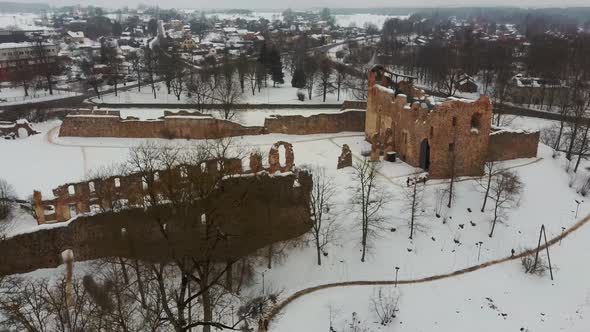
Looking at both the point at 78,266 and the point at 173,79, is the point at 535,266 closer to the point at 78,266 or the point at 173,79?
the point at 78,266

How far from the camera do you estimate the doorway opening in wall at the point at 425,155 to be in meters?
29.8

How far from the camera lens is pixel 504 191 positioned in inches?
1065

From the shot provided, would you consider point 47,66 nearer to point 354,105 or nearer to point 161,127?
point 161,127

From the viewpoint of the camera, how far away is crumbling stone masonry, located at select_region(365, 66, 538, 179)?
28391 millimetres

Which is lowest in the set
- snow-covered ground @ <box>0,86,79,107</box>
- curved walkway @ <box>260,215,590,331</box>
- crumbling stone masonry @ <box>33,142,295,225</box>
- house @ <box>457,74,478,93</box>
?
snow-covered ground @ <box>0,86,79,107</box>

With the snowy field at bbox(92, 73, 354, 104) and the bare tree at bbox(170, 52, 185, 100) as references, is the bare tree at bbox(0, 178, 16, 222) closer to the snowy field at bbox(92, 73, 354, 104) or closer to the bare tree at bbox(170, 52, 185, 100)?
the snowy field at bbox(92, 73, 354, 104)

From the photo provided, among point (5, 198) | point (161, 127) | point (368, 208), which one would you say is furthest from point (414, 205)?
point (161, 127)

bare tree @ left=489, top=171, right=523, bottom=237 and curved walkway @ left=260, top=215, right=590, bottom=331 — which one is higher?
bare tree @ left=489, top=171, right=523, bottom=237

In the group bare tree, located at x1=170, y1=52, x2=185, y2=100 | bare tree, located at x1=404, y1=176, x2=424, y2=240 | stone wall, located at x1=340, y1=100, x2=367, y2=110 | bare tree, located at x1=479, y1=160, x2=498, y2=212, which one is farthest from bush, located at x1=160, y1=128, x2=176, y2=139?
bare tree, located at x1=479, y1=160, x2=498, y2=212

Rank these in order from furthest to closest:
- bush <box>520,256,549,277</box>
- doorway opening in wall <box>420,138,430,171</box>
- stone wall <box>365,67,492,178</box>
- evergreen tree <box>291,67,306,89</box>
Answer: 1. evergreen tree <box>291,67,306,89</box>
2. doorway opening in wall <box>420,138,430,171</box>
3. stone wall <box>365,67,492,178</box>
4. bush <box>520,256,549,277</box>

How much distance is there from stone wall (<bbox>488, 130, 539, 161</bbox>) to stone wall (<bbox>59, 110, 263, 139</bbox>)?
17841mm

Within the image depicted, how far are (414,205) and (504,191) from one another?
657cm

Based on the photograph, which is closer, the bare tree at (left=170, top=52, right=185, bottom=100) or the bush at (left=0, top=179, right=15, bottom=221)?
the bush at (left=0, top=179, right=15, bottom=221)

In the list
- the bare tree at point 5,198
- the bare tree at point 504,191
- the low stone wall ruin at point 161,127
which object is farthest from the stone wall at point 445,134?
the bare tree at point 5,198
